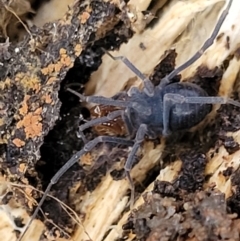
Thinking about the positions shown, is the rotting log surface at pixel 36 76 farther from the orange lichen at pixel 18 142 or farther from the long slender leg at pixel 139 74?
the long slender leg at pixel 139 74

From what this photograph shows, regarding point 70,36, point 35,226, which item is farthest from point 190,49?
point 35,226

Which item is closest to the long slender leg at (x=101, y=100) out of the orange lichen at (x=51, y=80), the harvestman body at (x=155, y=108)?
the harvestman body at (x=155, y=108)

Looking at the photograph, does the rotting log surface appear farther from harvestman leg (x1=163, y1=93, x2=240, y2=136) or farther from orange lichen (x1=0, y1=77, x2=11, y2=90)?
harvestman leg (x1=163, y1=93, x2=240, y2=136)

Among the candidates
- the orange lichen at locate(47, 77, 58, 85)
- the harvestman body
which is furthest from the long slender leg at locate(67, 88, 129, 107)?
the orange lichen at locate(47, 77, 58, 85)

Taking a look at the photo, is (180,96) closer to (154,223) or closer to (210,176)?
(210,176)

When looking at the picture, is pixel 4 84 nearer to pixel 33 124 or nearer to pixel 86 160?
pixel 33 124

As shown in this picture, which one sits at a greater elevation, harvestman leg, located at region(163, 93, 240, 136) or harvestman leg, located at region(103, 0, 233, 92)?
harvestman leg, located at region(103, 0, 233, 92)

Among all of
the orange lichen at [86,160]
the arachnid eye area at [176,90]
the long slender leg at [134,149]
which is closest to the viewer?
the arachnid eye area at [176,90]
